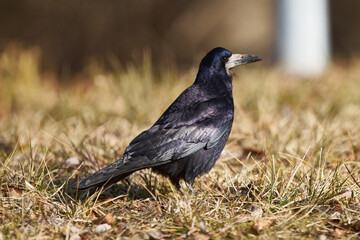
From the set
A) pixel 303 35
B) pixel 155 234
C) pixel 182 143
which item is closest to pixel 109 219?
pixel 155 234

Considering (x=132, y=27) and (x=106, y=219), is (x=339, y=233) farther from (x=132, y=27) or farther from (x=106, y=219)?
(x=132, y=27)

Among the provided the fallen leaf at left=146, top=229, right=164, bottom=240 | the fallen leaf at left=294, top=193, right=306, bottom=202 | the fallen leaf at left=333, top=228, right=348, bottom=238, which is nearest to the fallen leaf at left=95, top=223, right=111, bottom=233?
the fallen leaf at left=146, top=229, right=164, bottom=240

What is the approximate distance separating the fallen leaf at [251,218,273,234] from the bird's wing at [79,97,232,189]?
72 centimetres

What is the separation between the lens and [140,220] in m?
2.84

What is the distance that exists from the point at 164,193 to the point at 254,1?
459 inches

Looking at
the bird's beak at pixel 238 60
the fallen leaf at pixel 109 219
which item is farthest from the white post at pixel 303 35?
the fallen leaf at pixel 109 219

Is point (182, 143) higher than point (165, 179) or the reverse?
higher

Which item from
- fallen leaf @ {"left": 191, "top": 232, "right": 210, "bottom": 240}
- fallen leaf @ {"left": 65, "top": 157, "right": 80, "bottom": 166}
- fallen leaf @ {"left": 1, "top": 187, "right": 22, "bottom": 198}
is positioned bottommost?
fallen leaf @ {"left": 191, "top": 232, "right": 210, "bottom": 240}

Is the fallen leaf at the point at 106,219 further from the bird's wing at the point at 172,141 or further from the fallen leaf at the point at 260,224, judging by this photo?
the fallen leaf at the point at 260,224

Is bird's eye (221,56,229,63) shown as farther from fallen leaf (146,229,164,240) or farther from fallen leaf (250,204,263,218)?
fallen leaf (146,229,164,240)

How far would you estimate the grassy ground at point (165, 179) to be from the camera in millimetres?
2674

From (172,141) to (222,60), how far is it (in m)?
0.86

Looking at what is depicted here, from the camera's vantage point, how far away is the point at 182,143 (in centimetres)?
314

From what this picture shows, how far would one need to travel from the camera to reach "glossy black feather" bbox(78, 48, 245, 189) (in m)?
3.00
